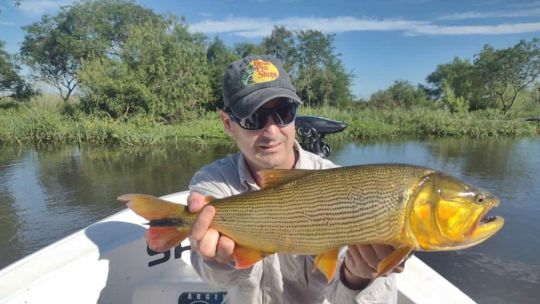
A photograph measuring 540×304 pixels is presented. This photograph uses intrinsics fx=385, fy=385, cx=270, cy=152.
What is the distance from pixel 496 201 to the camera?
167 centimetres

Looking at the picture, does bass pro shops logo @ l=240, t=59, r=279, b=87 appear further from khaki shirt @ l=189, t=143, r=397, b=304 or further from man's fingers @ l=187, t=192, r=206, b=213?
man's fingers @ l=187, t=192, r=206, b=213

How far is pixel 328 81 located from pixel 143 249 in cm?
4395

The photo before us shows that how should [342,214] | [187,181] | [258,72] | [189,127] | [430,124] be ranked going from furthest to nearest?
[430,124], [189,127], [187,181], [258,72], [342,214]

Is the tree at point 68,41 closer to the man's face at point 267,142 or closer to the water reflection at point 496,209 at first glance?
the water reflection at point 496,209

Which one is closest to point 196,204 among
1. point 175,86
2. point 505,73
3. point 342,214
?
point 342,214

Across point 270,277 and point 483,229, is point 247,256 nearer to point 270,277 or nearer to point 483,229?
point 270,277

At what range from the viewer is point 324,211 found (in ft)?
5.86

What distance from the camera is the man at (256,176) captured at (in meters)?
2.19

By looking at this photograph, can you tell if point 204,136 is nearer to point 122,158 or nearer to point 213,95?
point 122,158

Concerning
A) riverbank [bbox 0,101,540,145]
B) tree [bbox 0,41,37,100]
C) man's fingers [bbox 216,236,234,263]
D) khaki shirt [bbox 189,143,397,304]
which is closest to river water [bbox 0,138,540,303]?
riverbank [bbox 0,101,540,145]

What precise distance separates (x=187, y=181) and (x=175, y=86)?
59.3ft

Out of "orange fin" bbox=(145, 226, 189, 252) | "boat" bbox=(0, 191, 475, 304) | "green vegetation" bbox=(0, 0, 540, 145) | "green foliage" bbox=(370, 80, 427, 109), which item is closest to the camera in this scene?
"orange fin" bbox=(145, 226, 189, 252)

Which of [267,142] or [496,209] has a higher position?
[267,142]

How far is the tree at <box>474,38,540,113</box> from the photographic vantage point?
43.5 m
